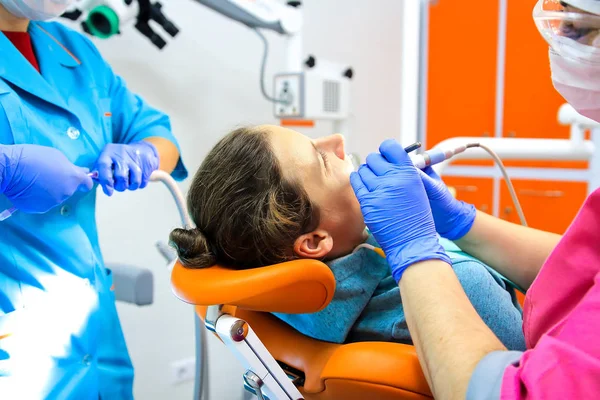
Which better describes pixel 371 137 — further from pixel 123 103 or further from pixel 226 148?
pixel 226 148

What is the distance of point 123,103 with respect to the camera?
140 centimetres

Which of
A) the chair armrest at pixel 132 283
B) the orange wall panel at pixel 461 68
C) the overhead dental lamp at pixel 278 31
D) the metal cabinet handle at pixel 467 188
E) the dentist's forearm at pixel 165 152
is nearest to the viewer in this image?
the dentist's forearm at pixel 165 152

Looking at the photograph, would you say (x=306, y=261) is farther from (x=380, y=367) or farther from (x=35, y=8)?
(x=35, y=8)

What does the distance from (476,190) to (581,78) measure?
230 cm

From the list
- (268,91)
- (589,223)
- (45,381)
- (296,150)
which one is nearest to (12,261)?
(45,381)

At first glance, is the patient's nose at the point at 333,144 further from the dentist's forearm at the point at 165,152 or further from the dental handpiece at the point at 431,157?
the dentist's forearm at the point at 165,152

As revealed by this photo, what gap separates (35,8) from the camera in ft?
3.57

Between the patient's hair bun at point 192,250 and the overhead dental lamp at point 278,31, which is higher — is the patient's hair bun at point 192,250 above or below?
below

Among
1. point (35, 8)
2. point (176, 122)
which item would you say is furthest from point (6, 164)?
point (176, 122)

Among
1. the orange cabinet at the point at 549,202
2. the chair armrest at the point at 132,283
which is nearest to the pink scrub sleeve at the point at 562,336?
the chair armrest at the point at 132,283

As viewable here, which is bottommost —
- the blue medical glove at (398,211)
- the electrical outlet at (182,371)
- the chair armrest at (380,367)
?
the electrical outlet at (182,371)

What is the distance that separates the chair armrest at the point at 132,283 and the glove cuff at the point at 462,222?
87 cm

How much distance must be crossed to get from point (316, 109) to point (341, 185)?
4.62 ft

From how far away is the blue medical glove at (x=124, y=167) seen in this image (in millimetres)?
1121
